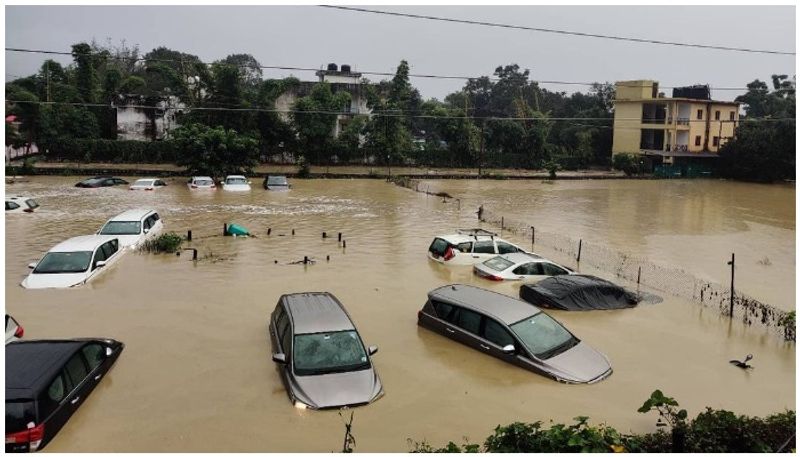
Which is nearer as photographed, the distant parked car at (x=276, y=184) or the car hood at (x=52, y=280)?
the car hood at (x=52, y=280)

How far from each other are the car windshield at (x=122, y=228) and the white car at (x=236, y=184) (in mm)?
17605

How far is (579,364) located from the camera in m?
11.1

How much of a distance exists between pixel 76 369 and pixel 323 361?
139 inches

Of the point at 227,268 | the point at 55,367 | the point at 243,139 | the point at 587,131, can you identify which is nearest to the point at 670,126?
the point at 587,131

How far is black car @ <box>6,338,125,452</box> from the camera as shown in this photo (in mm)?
7965

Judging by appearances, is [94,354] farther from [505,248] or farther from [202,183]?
[202,183]

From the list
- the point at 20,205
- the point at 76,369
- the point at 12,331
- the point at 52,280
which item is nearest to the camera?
the point at 76,369

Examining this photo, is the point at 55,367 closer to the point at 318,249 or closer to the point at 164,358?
the point at 164,358

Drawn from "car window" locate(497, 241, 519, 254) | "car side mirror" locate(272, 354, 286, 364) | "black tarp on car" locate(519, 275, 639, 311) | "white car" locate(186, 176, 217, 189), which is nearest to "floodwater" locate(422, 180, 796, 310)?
"black tarp on car" locate(519, 275, 639, 311)

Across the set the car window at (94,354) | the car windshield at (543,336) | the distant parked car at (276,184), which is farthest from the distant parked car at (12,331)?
the distant parked car at (276,184)

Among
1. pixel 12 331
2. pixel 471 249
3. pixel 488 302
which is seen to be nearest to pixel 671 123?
pixel 471 249

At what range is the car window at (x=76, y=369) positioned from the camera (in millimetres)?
9180

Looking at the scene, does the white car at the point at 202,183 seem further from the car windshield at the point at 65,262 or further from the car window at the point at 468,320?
the car window at the point at 468,320

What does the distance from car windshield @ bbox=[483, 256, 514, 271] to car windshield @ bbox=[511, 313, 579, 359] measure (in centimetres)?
570
